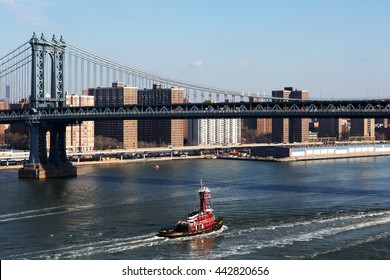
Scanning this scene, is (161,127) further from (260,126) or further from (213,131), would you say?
(260,126)

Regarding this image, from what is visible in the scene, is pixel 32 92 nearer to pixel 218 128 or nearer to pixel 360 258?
pixel 360 258

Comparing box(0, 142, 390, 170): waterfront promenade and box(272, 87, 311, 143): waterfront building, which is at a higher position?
box(272, 87, 311, 143): waterfront building

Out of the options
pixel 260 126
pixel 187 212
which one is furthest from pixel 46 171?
pixel 260 126

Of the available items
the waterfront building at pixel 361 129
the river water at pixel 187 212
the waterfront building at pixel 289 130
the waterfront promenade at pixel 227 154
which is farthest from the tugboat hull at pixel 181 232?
the waterfront building at pixel 361 129

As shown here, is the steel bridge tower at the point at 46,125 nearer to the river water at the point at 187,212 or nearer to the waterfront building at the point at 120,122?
the river water at the point at 187,212

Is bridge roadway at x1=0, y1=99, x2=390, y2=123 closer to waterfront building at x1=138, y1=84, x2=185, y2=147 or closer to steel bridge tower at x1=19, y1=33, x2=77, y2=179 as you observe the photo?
steel bridge tower at x1=19, y1=33, x2=77, y2=179

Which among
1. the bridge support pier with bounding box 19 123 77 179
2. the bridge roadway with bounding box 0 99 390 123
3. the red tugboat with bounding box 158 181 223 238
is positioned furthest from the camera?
the bridge support pier with bounding box 19 123 77 179

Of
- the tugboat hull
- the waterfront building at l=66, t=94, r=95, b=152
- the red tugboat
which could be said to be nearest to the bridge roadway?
the red tugboat
